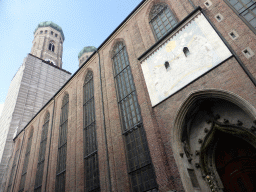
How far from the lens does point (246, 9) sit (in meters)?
9.38

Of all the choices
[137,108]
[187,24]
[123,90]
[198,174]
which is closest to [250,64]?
[187,24]

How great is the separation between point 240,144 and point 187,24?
253 inches

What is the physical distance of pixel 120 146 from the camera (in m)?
11.8

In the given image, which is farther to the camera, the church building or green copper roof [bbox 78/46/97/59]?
green copper roof [bbox 78/46/97/59]

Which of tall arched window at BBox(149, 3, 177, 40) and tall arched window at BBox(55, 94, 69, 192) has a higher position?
tall arched window at BBox(149, 3, 177, 40)

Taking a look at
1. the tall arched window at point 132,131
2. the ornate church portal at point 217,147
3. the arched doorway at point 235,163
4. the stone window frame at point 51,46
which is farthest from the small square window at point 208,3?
the stone window frame at point 51,46

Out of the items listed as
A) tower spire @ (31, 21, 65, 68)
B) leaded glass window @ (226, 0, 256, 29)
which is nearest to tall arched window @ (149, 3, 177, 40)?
leaded glass window @ (226, 0, 256, 29)

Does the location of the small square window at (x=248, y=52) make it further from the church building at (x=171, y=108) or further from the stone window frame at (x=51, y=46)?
the stone window frame at (x=51, y=46)

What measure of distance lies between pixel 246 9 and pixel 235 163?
687 cm

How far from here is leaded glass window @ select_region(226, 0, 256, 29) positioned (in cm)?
907

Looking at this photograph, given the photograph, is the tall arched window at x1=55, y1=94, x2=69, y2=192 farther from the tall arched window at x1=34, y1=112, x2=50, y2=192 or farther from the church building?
the tall arched window at x1=34, y1=112, x2=50, y2=192

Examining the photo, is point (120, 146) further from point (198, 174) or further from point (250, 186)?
point (250, 186)

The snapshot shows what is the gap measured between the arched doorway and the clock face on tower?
313 centimetres

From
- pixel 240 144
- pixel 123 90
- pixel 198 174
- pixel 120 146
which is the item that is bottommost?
pixel 198 174
